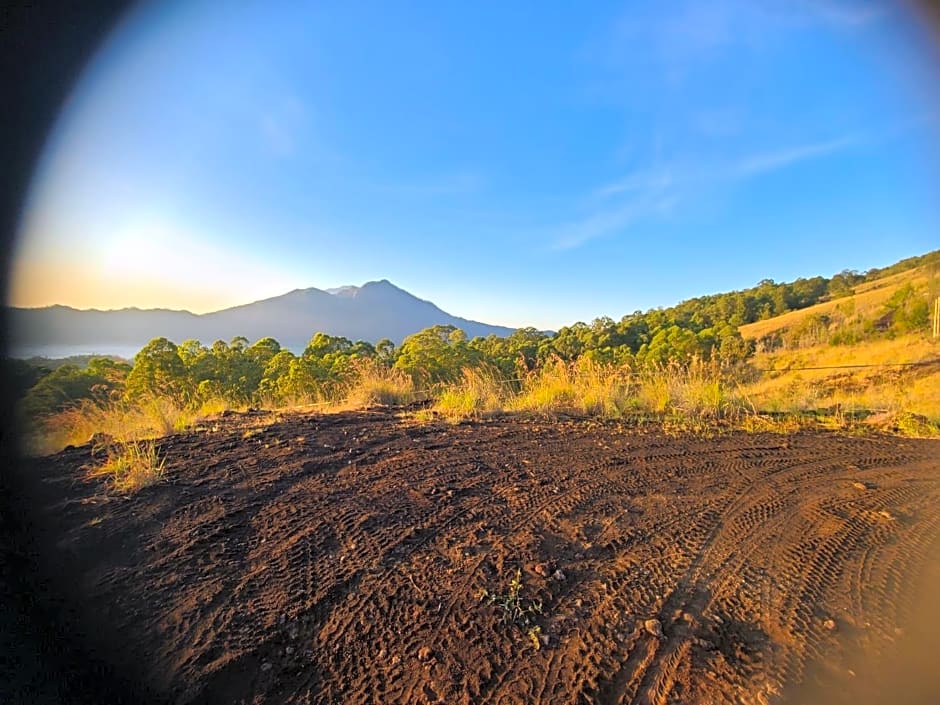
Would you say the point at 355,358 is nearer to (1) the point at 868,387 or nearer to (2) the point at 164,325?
(2) the point at 164,325

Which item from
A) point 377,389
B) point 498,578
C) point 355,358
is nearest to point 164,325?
point 355,358

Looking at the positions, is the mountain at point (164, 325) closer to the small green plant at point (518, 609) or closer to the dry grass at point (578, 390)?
the small green plant at point (518, 609)

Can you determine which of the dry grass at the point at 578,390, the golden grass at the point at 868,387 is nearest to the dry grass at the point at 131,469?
the dry grass at the point at 578,390

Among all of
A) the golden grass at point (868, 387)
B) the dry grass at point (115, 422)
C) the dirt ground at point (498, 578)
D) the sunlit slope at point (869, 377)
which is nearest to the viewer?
the dirt ground at point (498, 578)

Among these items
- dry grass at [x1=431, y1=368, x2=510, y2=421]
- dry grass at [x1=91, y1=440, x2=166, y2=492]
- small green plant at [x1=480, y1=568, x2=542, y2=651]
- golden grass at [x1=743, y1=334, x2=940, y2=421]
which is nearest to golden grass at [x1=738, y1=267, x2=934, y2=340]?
golden grass at [x1=743, y1=334, x2=940, y2=421]

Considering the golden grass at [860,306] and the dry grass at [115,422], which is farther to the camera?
the golden grass at [860,306]

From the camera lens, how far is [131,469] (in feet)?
11.0

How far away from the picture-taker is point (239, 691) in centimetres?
140

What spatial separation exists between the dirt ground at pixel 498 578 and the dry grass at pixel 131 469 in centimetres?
13

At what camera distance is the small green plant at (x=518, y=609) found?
171cm

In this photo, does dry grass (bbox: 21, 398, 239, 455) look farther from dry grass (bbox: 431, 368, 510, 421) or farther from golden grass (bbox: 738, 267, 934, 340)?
golden grass (bbox: 738, 267, 934, 340)

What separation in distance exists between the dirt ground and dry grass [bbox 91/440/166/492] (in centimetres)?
13

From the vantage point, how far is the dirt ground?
1.48 metres

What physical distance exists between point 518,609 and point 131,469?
330 cm
